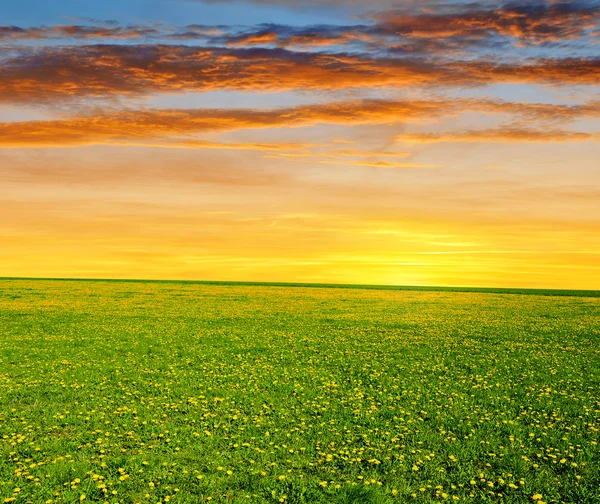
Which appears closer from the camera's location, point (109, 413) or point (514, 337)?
point (109, 413)

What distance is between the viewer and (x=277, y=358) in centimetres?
2594

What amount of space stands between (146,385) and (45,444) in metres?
6.55

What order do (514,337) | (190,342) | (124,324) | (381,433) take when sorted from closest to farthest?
(381,433), (190,342), (514,337), (124,324)

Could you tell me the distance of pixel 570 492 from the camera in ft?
36.1

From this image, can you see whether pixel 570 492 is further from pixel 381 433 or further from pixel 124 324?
pixel 124 324

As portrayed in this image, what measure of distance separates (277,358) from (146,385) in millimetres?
7893

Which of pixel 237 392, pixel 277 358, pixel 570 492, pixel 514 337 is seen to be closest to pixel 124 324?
pixel 277 358

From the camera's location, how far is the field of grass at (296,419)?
438 inches

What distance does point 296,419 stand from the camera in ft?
51.4

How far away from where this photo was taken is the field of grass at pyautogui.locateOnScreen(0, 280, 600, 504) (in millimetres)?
11125

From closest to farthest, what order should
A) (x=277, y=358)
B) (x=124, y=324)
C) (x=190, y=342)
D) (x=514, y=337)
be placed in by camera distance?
(x=277, y=358) < (x=190, y=342) < (x=514, y=337) < (x=124, y=324)

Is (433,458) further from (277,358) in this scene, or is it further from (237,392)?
(277,358)

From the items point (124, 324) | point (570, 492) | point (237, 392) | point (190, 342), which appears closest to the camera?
point (570, 492)

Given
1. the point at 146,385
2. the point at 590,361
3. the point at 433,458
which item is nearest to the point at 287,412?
the point at 433,458
